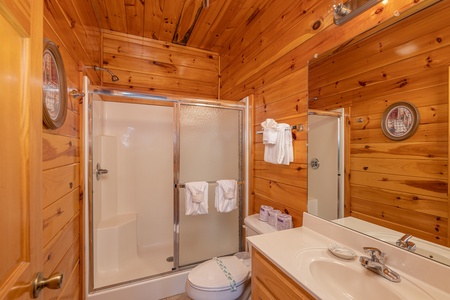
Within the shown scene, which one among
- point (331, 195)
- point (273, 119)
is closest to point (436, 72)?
point (331, 195)

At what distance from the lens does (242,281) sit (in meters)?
1.38

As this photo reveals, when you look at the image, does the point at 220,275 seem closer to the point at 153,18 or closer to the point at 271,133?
the point at 271,133

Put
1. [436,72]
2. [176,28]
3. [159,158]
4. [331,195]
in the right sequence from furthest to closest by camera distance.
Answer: [159,158] < [176,28] < [331,195] < [436,72]

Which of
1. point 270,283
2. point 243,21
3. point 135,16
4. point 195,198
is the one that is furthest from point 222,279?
point 135,16

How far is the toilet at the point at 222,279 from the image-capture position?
1295 mm

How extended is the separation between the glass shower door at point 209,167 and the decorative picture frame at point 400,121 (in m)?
1.31

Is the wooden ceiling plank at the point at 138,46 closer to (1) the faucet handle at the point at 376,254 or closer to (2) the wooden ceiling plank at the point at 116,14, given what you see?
(2) the wooden ceiling plank at the point at 116,14

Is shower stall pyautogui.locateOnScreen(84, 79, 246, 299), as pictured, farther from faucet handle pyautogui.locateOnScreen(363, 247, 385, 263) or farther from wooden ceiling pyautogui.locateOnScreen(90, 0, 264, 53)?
faucet handle pyautogui.locateOnScreen(363, 247, 385, 263)

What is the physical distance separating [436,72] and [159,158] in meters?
2.51

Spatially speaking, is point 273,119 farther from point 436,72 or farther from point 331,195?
point 436,72

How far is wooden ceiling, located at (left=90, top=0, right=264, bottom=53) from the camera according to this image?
5.98 feet

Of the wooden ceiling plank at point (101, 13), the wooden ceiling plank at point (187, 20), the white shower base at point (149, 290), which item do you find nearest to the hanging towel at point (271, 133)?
the wooden ceiling plank at point (187, 20)

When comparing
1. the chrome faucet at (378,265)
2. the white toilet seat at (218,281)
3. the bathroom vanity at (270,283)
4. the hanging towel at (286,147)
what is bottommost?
the white toilet seat at (218,281)

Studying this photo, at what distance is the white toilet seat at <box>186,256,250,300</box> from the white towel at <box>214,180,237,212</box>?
Answer: 1.69ft
